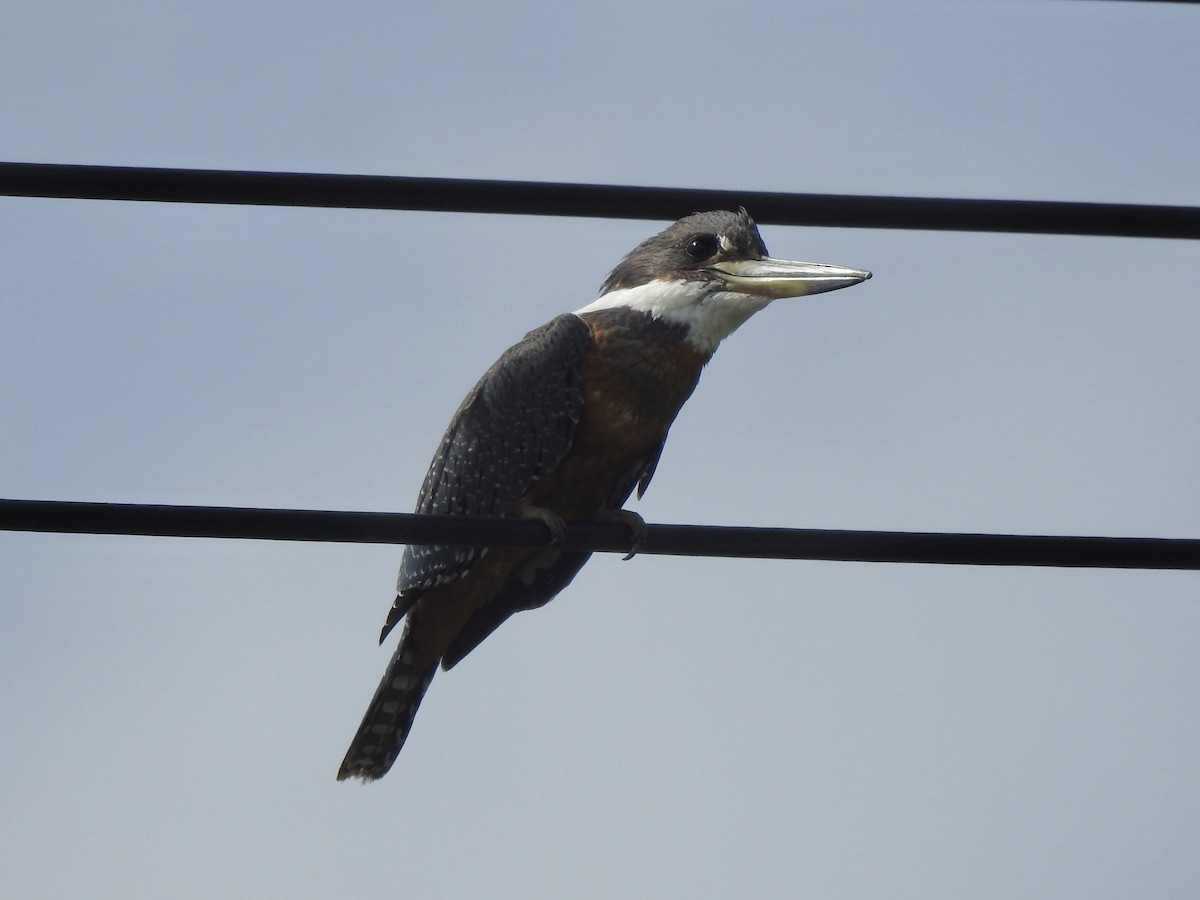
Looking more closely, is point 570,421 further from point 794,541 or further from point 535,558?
point 794,541

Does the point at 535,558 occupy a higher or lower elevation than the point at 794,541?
lower

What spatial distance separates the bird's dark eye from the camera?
5480mm

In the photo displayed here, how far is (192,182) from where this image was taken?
3.13 m

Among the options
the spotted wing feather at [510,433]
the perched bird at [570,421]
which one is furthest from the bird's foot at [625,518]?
the spotted wing feather at [510,433]

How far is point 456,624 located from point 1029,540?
9.79ft

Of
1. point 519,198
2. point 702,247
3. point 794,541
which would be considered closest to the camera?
point 794,541

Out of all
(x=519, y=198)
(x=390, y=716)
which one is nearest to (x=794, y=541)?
(x=519, y=198)

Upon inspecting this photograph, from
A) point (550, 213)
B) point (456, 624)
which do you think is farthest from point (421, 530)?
point (456, 624)

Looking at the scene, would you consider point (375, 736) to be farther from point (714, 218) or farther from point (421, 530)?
point (421, 530)

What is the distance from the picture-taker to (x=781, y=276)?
5.06 metres

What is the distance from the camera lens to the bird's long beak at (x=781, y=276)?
4648 millimetres

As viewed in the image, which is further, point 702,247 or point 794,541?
point 702,247

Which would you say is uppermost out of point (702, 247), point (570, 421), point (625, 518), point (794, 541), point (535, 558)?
point (794, 541)

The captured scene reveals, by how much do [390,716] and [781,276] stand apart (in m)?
2.22
